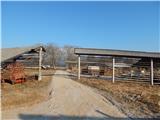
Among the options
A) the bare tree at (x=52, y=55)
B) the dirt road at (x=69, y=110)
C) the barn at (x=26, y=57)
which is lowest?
the dirt road at (x=69, y=110)

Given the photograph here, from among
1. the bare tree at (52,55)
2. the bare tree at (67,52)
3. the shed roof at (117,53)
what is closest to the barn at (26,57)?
the shed roof at (117,53)

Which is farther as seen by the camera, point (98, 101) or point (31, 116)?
point (98, 101)

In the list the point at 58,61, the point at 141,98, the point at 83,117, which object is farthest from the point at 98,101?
the point at 58,61

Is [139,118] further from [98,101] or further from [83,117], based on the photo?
[98,101]

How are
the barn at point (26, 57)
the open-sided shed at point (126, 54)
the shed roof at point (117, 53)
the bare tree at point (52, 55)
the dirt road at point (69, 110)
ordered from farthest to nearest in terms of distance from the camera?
1. the bare tree at point (52, 55)
2. the shed roof at point (117, 53)
3. the open-sided shed at point (126, 54)
4. the barn at point (26, 57)
5. the dirt road at point (69, 110)

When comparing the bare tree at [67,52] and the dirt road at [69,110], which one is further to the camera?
the bare tree at [67,52]

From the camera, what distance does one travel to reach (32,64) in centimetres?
3006

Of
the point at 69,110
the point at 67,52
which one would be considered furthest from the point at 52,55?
the point at 69,110

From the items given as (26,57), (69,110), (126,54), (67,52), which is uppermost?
(67,52)

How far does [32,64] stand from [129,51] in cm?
958

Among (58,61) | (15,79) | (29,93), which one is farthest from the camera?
(58,61)

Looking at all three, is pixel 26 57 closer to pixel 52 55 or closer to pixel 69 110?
pixel 69 110

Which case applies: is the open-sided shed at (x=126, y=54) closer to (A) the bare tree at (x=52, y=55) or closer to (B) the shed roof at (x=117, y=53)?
(B) the shed roof at (x=117, y=53)

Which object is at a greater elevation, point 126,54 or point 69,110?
point 126,54
